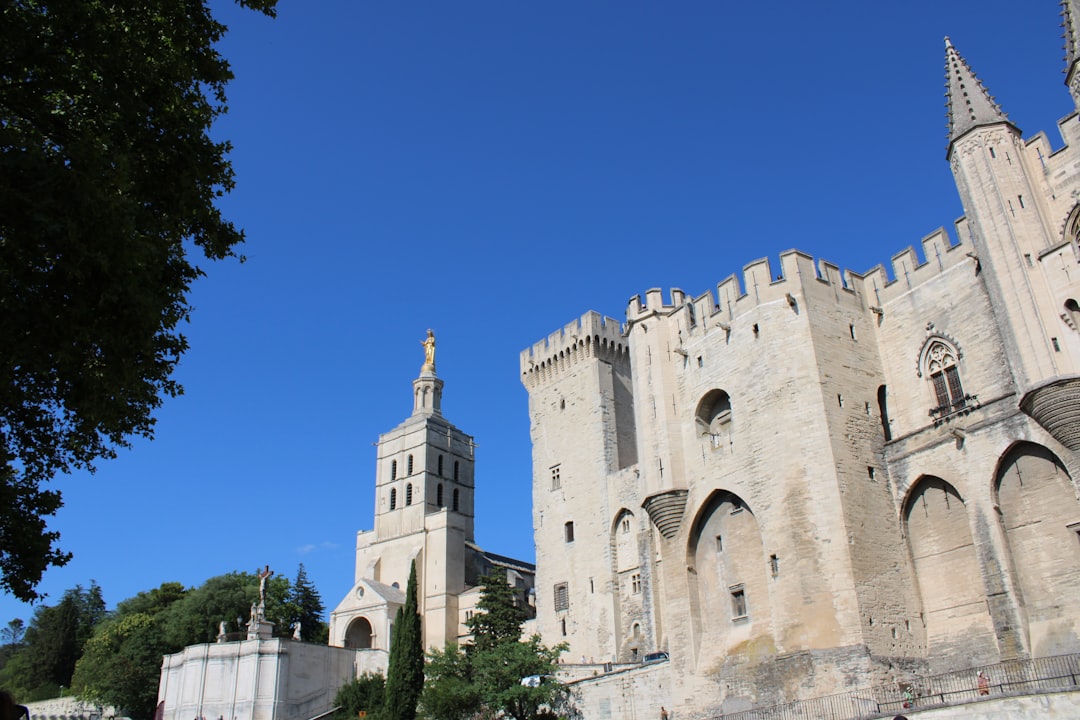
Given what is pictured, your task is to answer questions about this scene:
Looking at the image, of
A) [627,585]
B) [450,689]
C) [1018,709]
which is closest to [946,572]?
[1018,709]

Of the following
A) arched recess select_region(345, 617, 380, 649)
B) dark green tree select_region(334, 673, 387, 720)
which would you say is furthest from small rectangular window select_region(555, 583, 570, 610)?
arched recess select_region(345, 617, 380, 649)

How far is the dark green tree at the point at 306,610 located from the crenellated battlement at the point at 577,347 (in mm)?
26674

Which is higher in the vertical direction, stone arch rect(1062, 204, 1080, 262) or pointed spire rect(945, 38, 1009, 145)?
pointed spire rect(945, 38, 1009, 145)

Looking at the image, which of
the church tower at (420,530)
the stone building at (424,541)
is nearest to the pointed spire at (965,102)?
the stone building at (424,541)

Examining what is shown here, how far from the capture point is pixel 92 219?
8.72 meters

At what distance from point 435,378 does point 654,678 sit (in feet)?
127

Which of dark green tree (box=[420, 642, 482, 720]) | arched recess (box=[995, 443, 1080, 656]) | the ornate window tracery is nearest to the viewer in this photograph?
arched recess (box=[995, 443, 1080, 656])

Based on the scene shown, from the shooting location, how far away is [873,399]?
2662cm

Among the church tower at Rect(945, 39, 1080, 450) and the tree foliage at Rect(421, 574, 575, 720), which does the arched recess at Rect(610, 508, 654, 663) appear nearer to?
the tree foliage at Rect(421, 574, 575, 720)

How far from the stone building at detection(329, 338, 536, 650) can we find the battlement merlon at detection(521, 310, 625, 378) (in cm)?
1273

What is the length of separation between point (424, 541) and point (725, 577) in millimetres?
30618

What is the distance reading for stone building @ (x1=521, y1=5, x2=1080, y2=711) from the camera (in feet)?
71.3

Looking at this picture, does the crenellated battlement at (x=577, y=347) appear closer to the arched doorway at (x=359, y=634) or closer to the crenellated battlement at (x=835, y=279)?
the crenellated battlement at (x=835, y=279)

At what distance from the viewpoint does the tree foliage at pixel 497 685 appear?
27156mm
